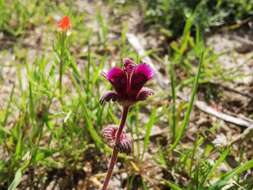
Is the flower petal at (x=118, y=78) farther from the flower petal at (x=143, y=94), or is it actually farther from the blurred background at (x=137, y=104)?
the blurred background at (x=137, y=104)

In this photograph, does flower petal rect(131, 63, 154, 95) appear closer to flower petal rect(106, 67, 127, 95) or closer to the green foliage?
flower petal rect(106, 67, 127, 95)

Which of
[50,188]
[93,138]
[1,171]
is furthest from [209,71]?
[1,171]

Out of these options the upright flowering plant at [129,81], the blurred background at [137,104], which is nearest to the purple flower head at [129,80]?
the upright flowering plant at [129,81]

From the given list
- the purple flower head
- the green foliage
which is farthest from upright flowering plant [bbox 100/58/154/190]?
the green foliage

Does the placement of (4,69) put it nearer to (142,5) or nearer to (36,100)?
(36,100)

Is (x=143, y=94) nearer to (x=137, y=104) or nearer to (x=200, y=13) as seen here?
(x=137, y=104)
